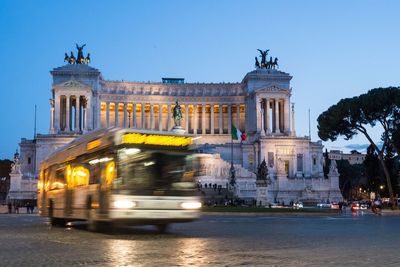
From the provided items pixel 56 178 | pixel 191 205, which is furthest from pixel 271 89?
pixel 191 205

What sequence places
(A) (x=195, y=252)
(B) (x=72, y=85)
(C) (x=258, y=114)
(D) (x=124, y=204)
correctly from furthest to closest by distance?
(C) (x=258, y=114)
(B) (x=72, y=85)
(D) (x=124, y=204)
(A) (x=195, y=252)

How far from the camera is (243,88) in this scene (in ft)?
350

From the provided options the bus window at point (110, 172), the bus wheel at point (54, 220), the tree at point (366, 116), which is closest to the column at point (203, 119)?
the tree at point (366, 116)

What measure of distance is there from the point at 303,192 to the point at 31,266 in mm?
68922

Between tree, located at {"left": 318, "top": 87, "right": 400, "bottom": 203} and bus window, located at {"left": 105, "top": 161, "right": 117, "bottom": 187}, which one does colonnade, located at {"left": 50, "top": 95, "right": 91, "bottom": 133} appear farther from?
bus window, located at {"left": 105, "top": 161, "right": 117, "bottom": 187}

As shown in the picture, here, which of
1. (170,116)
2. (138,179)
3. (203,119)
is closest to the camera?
(138,179)

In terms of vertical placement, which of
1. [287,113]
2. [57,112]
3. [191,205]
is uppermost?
[287,113]

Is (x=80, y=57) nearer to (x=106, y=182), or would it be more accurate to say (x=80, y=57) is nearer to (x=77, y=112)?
(x=77, y=112)

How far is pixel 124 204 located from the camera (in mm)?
17859

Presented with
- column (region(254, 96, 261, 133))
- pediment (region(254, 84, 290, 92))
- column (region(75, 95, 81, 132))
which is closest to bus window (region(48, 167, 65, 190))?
column (region(75, 95, 81, 132))

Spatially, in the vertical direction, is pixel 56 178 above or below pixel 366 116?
below

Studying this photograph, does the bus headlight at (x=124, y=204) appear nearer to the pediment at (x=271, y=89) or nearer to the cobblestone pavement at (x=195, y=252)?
the cobblestone pavement at (x=195, y=252)

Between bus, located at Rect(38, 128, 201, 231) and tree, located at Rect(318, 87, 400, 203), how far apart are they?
41460 mm

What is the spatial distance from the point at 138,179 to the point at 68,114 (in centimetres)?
8078
